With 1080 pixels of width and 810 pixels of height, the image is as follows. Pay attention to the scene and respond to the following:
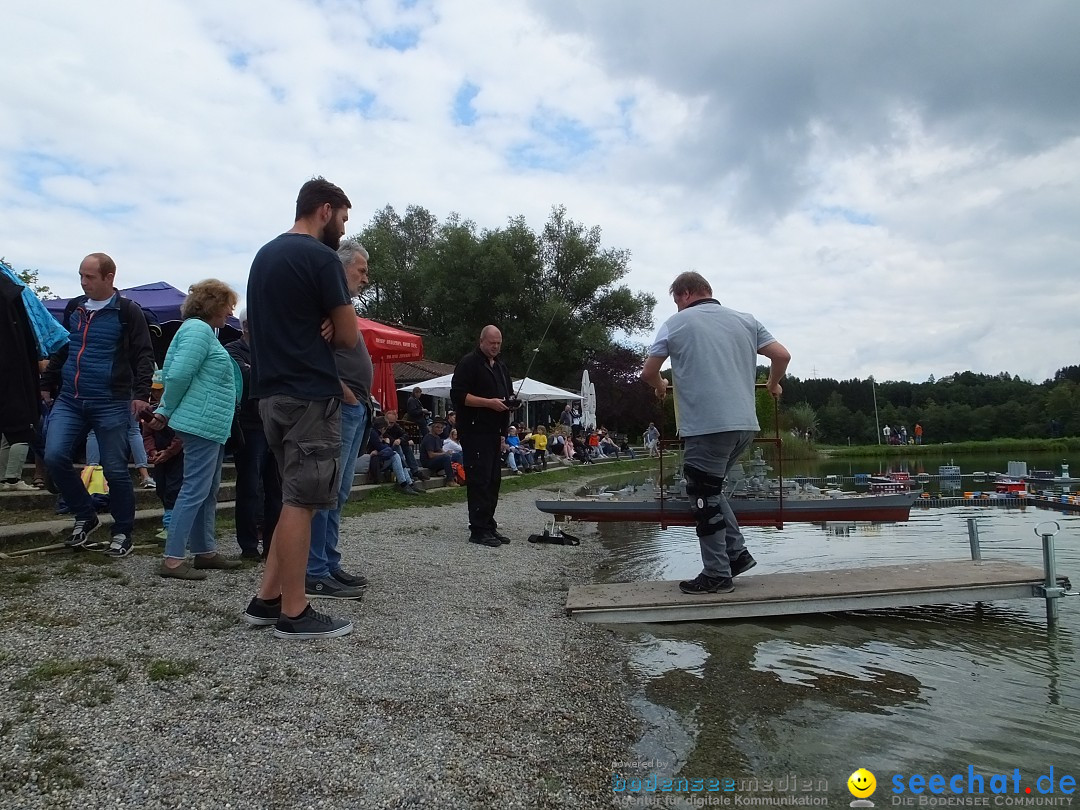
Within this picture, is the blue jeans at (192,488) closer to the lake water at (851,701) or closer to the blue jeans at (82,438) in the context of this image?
the blue jeans at (82,438)

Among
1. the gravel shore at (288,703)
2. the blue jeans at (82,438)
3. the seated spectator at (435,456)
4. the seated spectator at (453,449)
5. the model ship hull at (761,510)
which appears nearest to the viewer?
the gravel shore at (288,703)

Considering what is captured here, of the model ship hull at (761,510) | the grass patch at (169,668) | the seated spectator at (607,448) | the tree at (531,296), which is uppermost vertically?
the tree at (531,296)

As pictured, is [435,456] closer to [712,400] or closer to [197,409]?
[197,409]

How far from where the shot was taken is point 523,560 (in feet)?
20.5

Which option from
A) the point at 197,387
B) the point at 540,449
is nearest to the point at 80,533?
the point at 197,387

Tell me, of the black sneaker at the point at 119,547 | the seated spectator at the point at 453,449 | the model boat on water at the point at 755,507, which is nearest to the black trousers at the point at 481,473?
the model boat on water at the point at 755,507

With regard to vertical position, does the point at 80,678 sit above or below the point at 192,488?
below

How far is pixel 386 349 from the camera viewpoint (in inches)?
486

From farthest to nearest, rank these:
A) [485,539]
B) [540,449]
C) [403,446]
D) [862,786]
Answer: [540,449] < [403,446] < [485,539] < [862,786]

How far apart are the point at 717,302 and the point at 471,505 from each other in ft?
11.3

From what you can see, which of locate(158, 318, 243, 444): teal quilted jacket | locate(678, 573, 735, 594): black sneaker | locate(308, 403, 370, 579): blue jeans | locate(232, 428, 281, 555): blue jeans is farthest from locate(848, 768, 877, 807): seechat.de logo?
locate(232, 428, 281, 555): blue jeans

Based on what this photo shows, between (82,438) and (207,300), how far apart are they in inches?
51.7

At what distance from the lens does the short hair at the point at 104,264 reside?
4.57 meters

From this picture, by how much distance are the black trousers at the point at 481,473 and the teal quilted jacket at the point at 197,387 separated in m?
2.55
